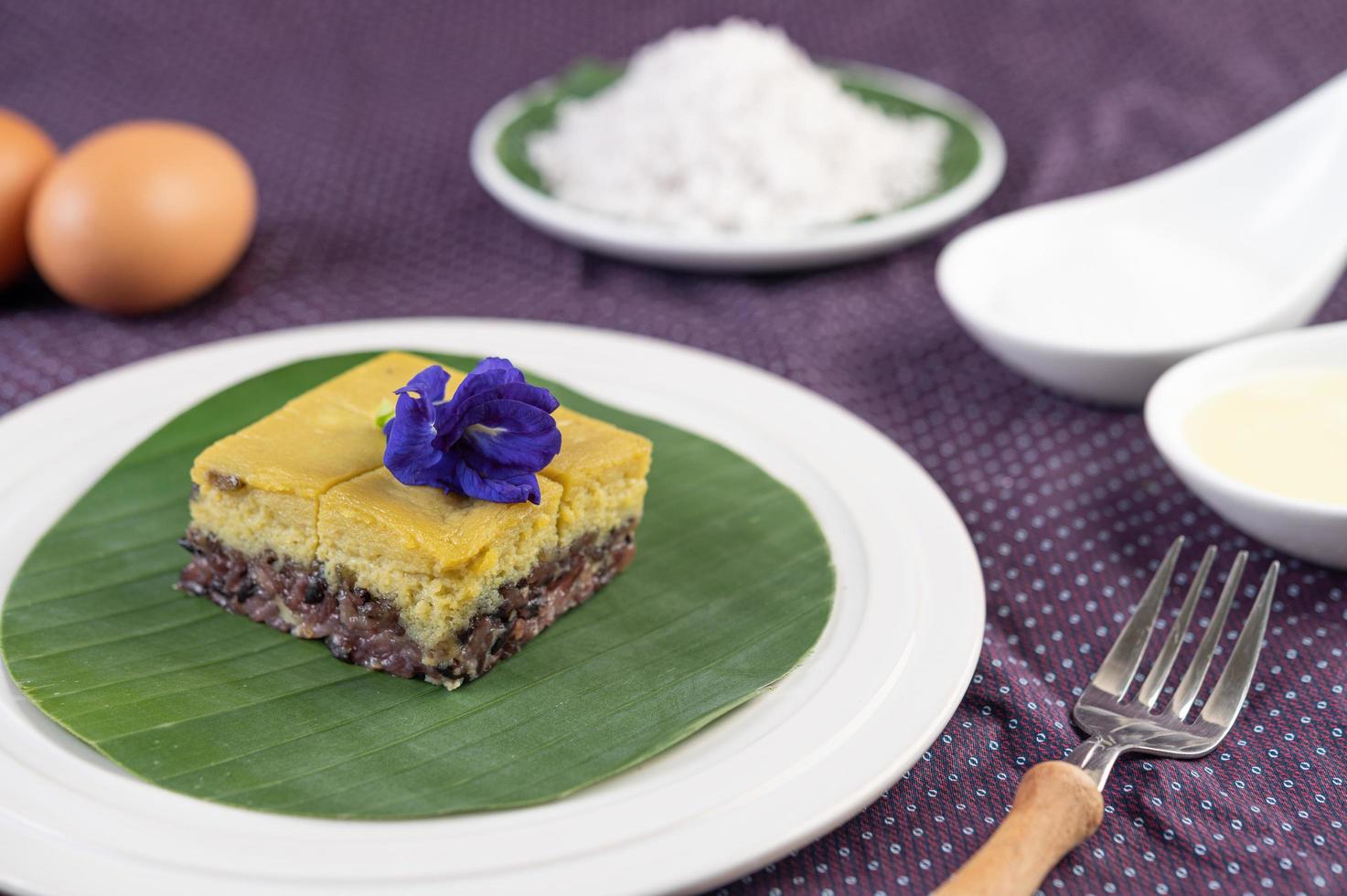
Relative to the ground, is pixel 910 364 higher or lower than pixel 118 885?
lower

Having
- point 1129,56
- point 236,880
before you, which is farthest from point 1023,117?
point 236,880

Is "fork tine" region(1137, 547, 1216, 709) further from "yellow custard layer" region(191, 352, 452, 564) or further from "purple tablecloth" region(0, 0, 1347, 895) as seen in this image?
"yellow custard layer" region(191, 352, 452, 564)

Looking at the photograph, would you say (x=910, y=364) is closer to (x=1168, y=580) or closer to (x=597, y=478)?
(x=1168, y=580)

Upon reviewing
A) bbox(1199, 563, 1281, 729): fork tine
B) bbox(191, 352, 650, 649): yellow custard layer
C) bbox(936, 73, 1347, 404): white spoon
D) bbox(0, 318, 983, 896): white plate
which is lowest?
bbox(1199, 563, 1281, 729): fork tine

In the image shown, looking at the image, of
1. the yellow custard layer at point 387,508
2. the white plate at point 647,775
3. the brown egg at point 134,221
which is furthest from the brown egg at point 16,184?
the yellow custard layer at point 387,508

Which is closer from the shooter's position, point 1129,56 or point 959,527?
point 959,527

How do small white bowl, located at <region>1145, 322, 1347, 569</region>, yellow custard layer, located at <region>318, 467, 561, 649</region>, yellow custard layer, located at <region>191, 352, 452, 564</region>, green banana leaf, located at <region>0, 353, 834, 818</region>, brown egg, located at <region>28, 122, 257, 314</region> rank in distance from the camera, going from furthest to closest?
brown egg, located at <region>28, 122, 257, 314</region>, small white bowl, located at <region>1145, 322, 1347, 569</region>, yellow custard layer, located at <region>191, 352, 452, 564</region>, yellow custard layer, located at <region>318, 467, 561, 649</region>, green banana leaf, located at <region>0, 353, 834, 818</region>

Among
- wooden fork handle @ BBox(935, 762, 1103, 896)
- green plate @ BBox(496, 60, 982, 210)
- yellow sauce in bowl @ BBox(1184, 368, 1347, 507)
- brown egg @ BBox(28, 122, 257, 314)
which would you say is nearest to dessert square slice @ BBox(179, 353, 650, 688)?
wooden fork handle @ BBox(935, 762, 1103, 896)
